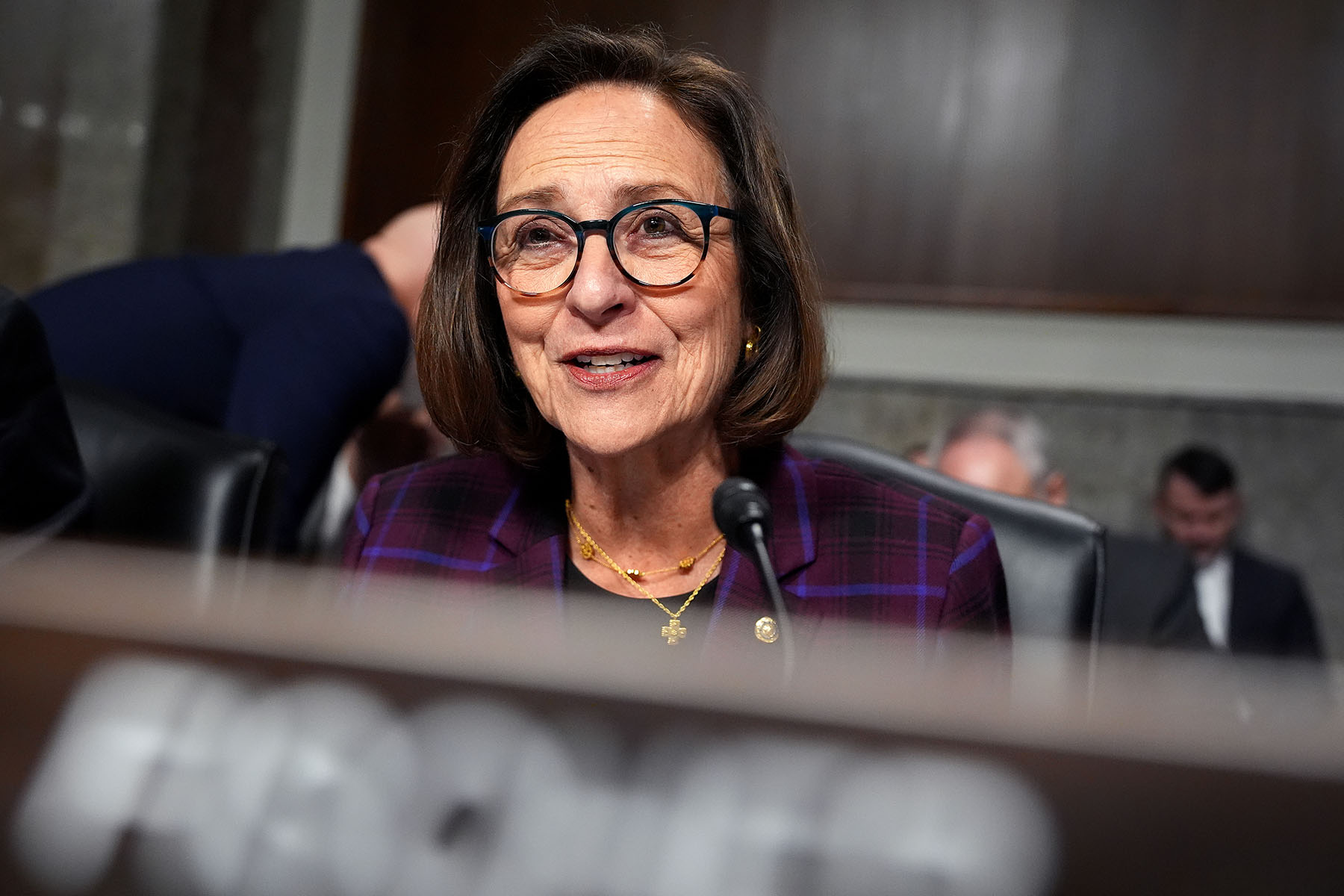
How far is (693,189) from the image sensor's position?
130 cm

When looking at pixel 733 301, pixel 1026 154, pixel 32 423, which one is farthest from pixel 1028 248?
pixel 32 423

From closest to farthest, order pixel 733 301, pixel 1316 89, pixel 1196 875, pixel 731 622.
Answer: pixel 1196 875 < pixel 731 622 < pixel 733 301 < pixel 1316 89

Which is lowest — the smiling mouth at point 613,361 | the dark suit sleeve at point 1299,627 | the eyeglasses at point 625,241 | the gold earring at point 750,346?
the dark suit sleeve at point 1299,627

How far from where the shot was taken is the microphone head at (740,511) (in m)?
1.04

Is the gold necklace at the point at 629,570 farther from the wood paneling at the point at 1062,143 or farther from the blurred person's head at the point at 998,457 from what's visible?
the wood paneling at the point at 1062,143

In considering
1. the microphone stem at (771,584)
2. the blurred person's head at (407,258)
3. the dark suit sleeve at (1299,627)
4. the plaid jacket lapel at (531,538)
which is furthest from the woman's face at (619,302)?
the dark suit sleeve at (1299,627)

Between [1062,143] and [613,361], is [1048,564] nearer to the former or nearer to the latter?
[613,361]

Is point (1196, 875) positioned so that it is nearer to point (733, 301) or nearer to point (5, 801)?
point (5, 801)

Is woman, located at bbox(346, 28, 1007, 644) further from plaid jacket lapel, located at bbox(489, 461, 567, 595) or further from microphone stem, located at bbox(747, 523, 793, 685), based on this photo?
microphone stem, located at bbox(747, 523, 793, 685)

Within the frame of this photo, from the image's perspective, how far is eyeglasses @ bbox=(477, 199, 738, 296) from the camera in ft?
4.13

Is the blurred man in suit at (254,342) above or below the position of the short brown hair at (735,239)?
below

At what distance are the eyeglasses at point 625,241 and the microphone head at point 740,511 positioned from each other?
0.29 m

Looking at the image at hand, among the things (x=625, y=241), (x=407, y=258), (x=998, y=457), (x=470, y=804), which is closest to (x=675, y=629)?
(x=625, y=241)

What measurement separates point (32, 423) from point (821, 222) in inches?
140
